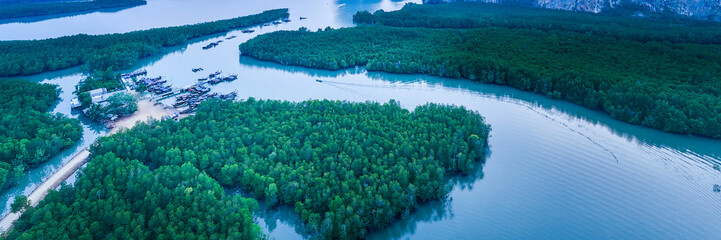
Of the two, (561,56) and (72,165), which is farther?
(561,56)

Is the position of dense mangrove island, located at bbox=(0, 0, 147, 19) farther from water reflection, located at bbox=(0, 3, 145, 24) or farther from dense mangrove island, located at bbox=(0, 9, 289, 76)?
dense mangrove island, located at bbox=(0, 9, 289, 76)

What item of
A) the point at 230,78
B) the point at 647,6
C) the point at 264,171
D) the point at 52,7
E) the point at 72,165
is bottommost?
the point at 72,165

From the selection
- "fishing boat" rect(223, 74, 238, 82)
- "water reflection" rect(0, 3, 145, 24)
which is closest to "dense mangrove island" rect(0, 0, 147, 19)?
"water reflection" rect(0, 3, 145, 24)

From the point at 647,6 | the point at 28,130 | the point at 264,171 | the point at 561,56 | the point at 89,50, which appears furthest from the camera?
the point at 647,6

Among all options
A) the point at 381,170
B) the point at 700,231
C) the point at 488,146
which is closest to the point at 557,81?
the point at 488,146

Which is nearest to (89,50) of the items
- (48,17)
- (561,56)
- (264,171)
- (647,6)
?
(264,171)

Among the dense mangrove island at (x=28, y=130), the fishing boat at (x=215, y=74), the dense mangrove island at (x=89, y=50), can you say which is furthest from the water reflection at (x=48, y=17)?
the fishing boat at (x=215, y=74)

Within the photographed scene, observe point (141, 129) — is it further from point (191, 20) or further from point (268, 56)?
point (191, 20)

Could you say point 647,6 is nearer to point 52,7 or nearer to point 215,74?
point 215,74
